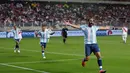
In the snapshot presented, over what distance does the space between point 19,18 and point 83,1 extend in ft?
55.0

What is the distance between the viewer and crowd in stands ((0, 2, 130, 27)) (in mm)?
60500

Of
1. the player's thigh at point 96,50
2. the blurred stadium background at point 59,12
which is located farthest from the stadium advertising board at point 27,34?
the player's thigh at point 96,50

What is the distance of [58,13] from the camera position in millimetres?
67000

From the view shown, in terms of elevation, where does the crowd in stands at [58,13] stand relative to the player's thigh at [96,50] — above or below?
above

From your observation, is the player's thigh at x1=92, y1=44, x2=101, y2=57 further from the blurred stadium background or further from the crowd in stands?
the crowd in stands

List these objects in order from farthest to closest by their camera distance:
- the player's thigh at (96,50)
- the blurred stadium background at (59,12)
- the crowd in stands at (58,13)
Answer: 1. the crowd in stands at (58,13)
2. the blurred stadium background at (59,12)
3. the player's thigh at (96,50)

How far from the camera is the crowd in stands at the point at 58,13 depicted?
60500 mm

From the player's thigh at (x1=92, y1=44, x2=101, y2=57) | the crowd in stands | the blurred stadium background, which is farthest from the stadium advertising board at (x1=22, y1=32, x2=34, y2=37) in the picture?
the player's thigh at (x1=92, y1=44, x2=101, y2=57)

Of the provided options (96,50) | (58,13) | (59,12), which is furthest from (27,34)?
(96,50)

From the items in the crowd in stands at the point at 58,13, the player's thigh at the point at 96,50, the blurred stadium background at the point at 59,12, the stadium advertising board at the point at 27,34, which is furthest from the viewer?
the crowd in stands at the point at 58,13

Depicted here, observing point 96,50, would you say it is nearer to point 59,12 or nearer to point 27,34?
point 27,34

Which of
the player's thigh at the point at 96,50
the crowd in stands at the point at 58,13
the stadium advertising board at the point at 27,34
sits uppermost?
the crowd in stands at the point at 58,13

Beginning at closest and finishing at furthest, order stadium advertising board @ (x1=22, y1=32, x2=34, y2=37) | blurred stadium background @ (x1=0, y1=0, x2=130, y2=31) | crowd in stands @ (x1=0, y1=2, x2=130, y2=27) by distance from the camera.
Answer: stadium advertising board @ (x1=22, y1=32, x2=34, y2=37) → blurred stadium background @ (x1=0, y1=0, x2=130, y2=31) → crowd in stands @ (x1=0, y1=2, x2=130, y2=27)

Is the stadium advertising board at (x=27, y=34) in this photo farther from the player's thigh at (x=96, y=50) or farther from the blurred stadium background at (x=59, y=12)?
the player's thigh at (x=96, y=50)
